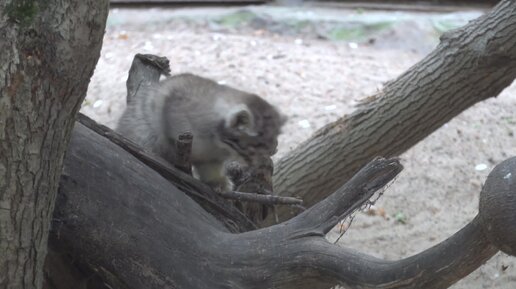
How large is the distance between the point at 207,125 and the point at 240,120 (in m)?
0.21

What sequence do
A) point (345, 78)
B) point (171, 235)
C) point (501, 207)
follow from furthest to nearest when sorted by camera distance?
point (345, 78)
point (171, 235)
point (501, 207)

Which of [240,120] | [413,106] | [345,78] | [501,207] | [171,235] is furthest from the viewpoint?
[345,78]

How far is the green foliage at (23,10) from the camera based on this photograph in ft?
7.30

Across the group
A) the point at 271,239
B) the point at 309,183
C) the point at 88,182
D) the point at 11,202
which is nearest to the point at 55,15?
the point at 11,202

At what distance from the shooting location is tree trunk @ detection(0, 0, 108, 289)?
7.36 ft

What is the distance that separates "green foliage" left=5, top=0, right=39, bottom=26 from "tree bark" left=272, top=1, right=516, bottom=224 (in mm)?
2787

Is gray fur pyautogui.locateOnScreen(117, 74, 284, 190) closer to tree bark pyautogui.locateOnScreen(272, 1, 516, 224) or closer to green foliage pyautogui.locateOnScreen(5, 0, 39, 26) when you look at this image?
tree bark pyautogui.locateOnScreen(272, 1, 516, 224)

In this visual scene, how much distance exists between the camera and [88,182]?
10.3 ft

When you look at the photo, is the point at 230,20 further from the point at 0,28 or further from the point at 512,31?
the point at 0,28

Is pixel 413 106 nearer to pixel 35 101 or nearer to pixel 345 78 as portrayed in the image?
pixel 35 101

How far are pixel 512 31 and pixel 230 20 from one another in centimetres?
554

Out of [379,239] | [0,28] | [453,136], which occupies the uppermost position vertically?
[0,28]

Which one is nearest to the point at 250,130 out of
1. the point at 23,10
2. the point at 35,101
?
the point at 35,101

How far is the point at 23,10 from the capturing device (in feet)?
7.30
